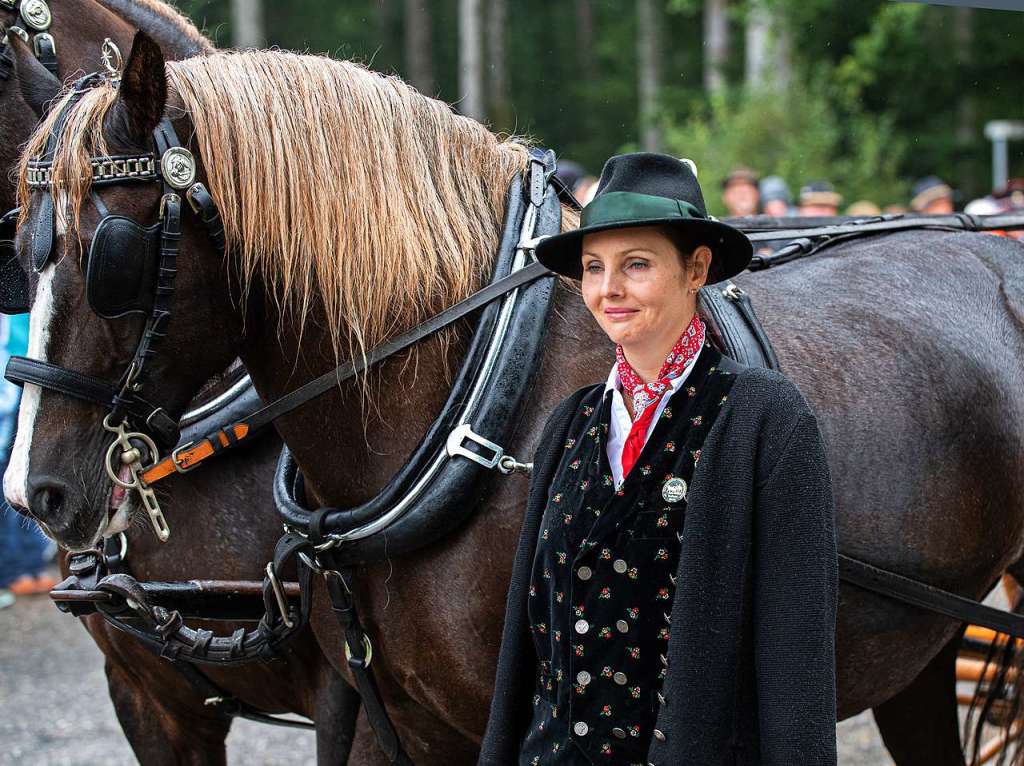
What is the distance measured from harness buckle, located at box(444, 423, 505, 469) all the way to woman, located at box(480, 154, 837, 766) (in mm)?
193

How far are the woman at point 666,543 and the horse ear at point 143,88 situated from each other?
671mm

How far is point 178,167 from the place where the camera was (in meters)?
1.81

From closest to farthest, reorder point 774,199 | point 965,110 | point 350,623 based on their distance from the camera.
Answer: point 350,623, point 774,199, point 965,110

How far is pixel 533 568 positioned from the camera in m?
1.66

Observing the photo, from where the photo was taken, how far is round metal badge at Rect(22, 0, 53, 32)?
269 centimetres

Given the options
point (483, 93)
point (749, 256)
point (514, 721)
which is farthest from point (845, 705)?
point (483, 93)

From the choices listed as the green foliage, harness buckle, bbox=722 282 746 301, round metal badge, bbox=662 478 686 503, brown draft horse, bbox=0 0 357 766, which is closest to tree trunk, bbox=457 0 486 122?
the green foliage

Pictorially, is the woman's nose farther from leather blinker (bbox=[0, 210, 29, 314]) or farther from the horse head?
leather blinker (bbox=[0, 210, 29, 314])

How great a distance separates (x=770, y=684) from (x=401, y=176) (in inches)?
40.7

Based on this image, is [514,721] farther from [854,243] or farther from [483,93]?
[483,93]

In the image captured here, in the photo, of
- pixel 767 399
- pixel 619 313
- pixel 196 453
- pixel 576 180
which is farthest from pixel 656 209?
pixel 576 180

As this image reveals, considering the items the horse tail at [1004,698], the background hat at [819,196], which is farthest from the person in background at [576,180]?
the horse tail at [1004,698]

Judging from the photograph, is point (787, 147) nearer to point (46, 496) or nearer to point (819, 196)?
point (819, 196)

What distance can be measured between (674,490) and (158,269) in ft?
2.84
